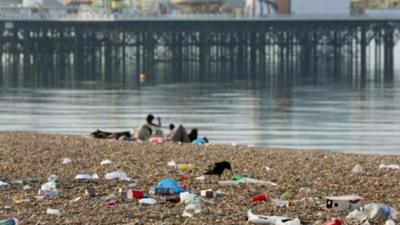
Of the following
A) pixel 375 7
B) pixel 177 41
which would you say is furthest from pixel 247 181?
pixel 375 7

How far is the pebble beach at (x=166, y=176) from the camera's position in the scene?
13.0 m

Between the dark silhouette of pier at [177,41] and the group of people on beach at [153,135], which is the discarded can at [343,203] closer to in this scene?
A: the group of people on beach at [153,135]

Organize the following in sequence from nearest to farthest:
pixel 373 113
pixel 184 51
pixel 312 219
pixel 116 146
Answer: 1. pixel 312 219
2. pixel 116 146
3. pixel 373 113
4. pixel 184 51

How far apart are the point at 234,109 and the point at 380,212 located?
88.5ft

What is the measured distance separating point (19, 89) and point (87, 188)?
127 feet

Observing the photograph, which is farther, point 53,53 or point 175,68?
point 53,53

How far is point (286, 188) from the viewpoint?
15320mm

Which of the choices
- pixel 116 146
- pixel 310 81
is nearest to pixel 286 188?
pixel 116 146

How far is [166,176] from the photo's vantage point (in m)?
16.6

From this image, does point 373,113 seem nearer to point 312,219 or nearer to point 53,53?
point 312,219

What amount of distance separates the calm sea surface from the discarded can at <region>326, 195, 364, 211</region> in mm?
11620

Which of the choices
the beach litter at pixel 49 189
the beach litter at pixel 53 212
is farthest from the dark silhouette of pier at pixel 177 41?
the beach litter at pixel 53 212

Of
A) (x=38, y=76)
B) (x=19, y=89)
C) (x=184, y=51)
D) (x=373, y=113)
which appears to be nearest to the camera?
(x=373, y=113)

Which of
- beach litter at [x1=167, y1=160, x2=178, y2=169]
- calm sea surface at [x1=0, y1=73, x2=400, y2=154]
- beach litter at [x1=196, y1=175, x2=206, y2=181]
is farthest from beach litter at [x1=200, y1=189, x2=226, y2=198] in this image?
calm sea surface at [x1=0, y1=73, x2=400, y2=154]
